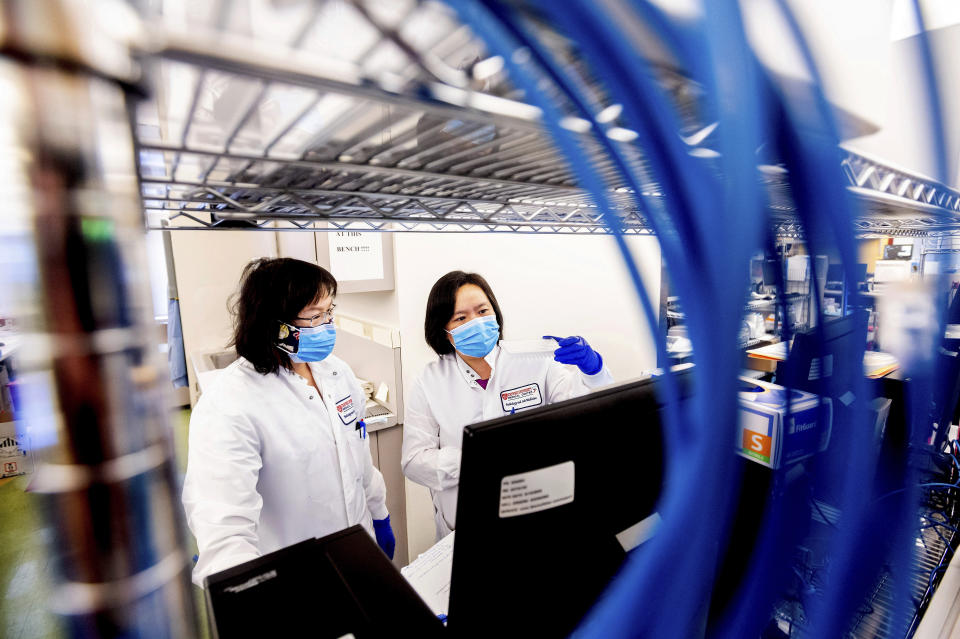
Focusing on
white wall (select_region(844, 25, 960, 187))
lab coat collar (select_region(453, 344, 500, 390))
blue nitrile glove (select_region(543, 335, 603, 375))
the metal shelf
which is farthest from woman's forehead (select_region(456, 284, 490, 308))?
white wall (select_region(844, 25, 960, 187))

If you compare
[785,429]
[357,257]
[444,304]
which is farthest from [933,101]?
[357,257]

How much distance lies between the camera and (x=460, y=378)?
1.75 m

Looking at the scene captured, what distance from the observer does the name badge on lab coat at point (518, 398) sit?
1.70m

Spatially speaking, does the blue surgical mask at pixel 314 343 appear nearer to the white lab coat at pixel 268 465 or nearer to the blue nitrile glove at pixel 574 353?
the white lab coat at pixel 268 465

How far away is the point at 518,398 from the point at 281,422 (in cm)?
85

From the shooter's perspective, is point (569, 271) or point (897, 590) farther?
point (569, 271)

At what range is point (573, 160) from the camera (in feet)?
1.04

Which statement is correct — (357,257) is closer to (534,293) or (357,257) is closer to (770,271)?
(534,293)

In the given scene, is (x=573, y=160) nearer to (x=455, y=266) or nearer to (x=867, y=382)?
(x=867, y=382)

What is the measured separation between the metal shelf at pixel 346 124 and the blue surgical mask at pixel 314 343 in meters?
0.42

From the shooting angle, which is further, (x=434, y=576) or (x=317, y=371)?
(x=317, y=371)

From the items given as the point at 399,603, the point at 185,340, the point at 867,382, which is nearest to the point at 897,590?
the point at 867,382

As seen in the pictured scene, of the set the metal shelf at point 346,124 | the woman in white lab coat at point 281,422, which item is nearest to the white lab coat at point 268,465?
the woman in white lab coat at point 281,422

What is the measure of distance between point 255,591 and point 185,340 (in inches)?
182
